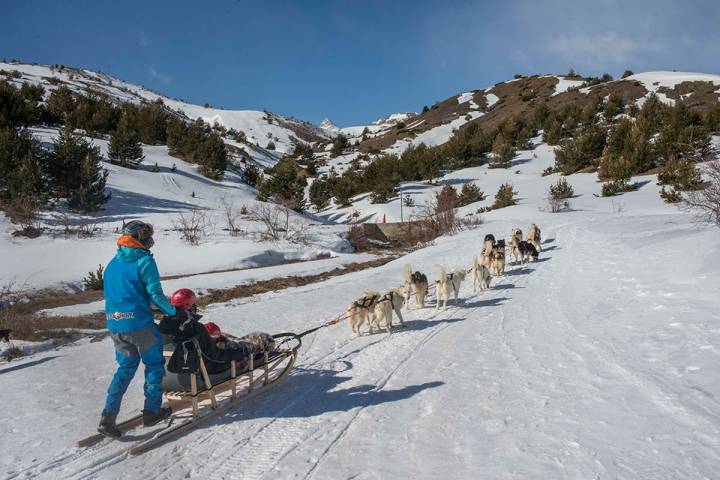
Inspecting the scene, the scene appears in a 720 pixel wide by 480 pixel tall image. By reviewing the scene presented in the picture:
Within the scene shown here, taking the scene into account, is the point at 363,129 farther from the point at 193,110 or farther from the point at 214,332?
the point at 214,332

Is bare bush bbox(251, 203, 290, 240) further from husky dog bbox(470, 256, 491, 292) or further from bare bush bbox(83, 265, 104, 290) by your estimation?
husky dog bbox(470, 256, 491, 292)

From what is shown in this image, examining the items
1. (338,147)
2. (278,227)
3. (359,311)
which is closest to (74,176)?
(278,227)

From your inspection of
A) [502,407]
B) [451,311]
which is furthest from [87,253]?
[502,407]

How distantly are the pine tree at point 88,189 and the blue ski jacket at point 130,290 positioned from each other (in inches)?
617

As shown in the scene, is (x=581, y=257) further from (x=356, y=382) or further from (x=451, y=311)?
(x=356, y=382)

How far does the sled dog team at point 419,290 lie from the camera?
655cm

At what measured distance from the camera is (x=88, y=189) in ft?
55.1

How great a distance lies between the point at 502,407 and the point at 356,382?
155 centimetres

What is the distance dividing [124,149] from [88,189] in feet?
25.8

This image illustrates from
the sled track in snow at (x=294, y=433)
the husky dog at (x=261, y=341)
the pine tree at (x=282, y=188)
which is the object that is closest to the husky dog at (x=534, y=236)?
the sled track in snow at (x=294, y=433)

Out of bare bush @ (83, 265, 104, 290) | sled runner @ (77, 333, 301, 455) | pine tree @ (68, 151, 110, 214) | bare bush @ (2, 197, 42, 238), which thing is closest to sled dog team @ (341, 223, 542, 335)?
sled runner @ (77, 333, 301, 455)

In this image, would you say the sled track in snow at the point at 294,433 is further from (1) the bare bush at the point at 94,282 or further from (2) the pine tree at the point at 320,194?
(2) the pine tree at the point at 320,194

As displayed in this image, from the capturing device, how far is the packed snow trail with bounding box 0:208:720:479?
298 centimetres

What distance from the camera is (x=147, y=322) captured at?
11.7 ft
